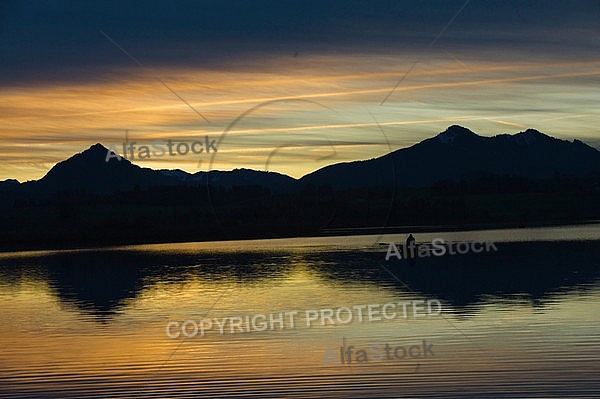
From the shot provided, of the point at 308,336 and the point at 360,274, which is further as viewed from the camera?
the point at 360,274

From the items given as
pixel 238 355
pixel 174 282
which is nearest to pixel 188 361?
pixel 238 355

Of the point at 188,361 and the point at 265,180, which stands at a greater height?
the point at 265,180

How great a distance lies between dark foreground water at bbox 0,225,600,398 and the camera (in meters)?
20.7

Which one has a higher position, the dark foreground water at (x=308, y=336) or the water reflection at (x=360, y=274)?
the water reflection at (x=360, y=274)

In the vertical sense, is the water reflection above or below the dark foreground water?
above

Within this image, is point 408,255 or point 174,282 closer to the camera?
point 174,282

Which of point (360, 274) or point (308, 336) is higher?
point (360, 274)

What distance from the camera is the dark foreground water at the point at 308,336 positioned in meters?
20.7

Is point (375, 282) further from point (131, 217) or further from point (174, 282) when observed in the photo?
point (131, 217)

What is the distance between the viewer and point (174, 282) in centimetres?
5147

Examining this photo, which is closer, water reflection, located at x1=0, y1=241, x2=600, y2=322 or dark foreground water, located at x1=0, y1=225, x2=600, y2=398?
dark foreground water, located at x1=0, y1=225, x2=600, y2=398

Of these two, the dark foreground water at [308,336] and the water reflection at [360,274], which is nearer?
the dark foreground water at [308,336]

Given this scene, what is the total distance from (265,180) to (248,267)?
41.4m

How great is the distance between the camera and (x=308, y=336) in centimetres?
2762
